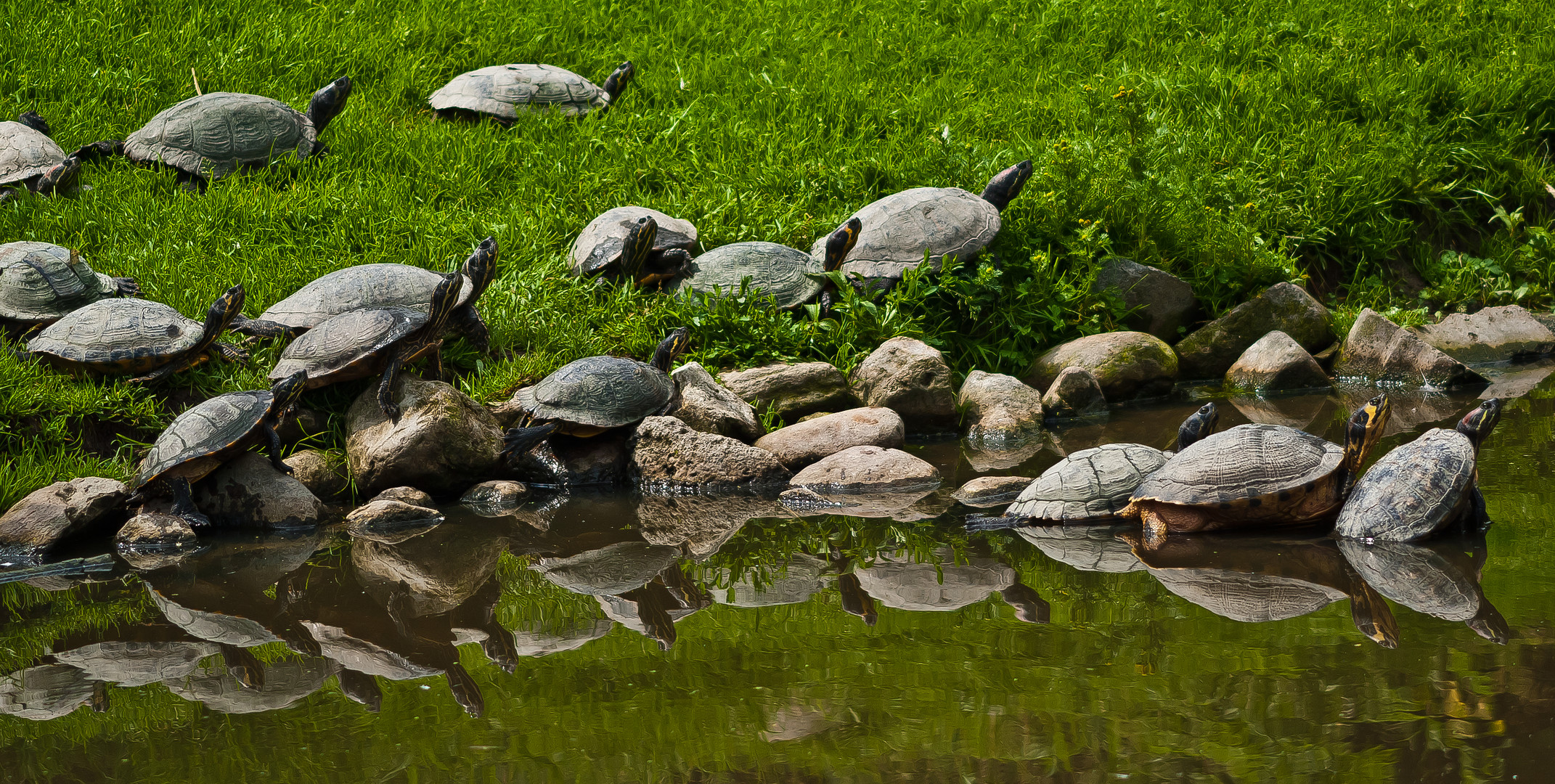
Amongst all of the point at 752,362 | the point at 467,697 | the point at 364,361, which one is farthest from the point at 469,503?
the point at 467,697

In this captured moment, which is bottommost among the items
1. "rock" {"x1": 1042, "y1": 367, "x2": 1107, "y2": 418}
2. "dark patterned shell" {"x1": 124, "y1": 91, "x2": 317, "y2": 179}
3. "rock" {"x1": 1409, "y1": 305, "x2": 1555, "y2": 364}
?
"rock" {"x1": 1409, "y1": 305, "x2": 1555, "y2": 364}

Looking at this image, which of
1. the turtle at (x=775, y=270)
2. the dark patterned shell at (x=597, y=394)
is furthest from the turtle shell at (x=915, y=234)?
the dark patterned shell at (x=597, y=394)

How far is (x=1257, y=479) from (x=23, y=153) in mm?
7872

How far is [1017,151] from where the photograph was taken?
8.48m

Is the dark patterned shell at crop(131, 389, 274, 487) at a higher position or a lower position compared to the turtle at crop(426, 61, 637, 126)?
lower

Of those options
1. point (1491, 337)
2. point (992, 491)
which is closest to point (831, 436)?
point (992, 491)

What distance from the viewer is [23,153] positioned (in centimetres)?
727

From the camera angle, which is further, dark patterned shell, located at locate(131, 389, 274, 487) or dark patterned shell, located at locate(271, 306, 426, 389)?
dark patterned shell, located at locate(271, 306, 426, 389)

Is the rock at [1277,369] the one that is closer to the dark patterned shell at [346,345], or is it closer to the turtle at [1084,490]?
the turtle at [1084,490]

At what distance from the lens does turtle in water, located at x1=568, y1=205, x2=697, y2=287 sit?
664cm

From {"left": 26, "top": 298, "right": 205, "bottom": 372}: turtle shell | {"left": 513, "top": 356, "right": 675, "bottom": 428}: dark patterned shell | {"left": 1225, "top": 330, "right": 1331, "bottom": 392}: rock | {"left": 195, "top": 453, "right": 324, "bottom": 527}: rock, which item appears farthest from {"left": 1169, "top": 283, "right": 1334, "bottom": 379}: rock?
{"left": 26, "top": 298, "right": 205, "bottom": 372}: turtle shell

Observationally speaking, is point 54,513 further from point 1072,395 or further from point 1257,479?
point 1072,395

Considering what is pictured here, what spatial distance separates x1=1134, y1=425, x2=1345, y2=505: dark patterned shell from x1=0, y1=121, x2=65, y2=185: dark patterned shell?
289 inches

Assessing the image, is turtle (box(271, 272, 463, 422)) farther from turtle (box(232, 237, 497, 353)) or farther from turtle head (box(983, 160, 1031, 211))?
turtle head (box(983, 160, 1031, 211))
